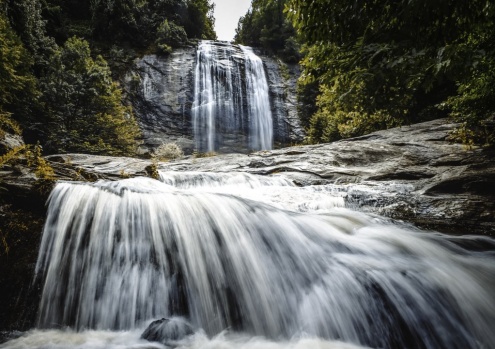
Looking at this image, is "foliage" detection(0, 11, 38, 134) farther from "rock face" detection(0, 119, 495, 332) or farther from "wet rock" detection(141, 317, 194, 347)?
"wet rock" detection(141, 317, 194, 347)

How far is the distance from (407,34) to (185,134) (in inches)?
747

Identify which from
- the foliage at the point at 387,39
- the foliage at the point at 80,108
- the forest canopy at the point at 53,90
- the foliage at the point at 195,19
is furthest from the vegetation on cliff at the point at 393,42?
the foliage at the point at 195,19

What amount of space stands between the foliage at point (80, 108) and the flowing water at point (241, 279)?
34.3 ft

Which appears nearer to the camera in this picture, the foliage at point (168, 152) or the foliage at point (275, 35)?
the foliage at point (168, 152)

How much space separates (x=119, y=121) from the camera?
42.7 ft

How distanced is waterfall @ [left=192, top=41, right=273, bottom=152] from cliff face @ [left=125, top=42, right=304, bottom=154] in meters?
0.19

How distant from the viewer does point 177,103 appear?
20828 millimetres

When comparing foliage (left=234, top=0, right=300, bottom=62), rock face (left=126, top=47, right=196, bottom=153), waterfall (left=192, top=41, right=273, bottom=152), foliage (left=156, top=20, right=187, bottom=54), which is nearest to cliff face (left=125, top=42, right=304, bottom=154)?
rock face (left=126, top=47, right=196, bottom=153)

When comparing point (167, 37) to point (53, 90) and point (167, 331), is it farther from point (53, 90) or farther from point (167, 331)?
point (167, 331)

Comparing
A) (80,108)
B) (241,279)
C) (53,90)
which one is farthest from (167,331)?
(80,108)

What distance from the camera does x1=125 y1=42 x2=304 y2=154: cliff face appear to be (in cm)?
1997

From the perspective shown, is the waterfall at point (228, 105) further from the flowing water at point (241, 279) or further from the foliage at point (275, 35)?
the flowing water at point (241, 279)

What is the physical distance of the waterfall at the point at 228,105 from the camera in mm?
21188

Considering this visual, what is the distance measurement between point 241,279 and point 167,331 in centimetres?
86
